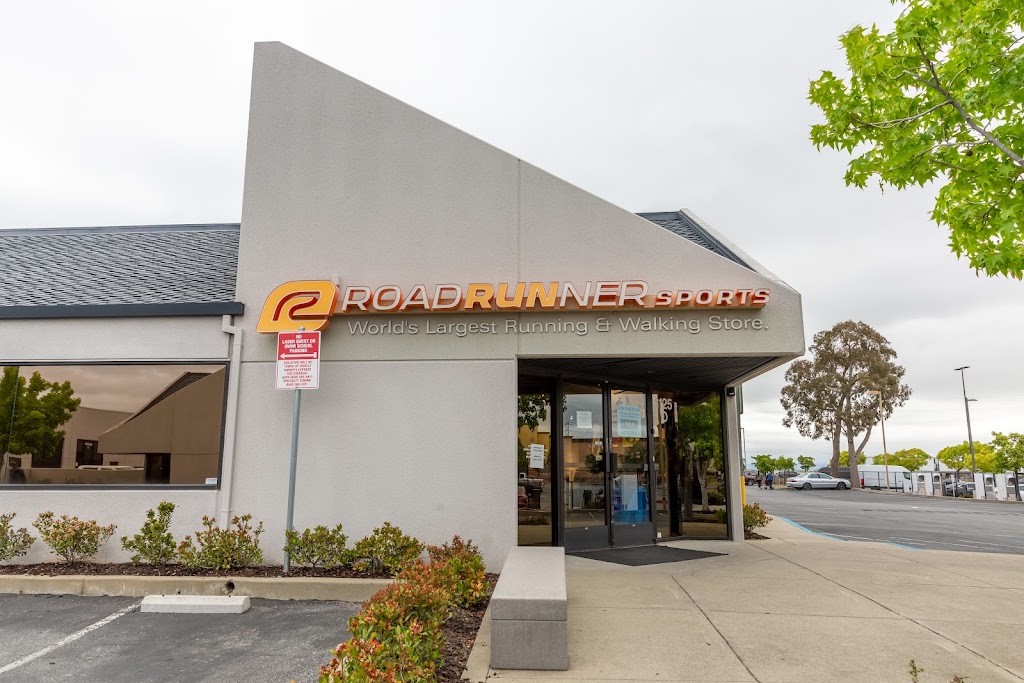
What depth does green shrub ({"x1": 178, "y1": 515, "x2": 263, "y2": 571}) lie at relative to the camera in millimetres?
7762

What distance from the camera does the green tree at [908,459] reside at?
5791 cm

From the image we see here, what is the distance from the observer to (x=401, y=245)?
902cm

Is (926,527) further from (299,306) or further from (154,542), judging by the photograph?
(154,542)

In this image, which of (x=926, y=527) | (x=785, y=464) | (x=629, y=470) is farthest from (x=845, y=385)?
(x=629, y=470)

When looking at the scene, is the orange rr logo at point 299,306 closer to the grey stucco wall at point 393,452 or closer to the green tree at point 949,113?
the grey stucco wall at point 393,452

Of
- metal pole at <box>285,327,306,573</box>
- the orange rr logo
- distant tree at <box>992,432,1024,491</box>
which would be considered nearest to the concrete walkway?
metal pole at <box>285,327,306,573</box>

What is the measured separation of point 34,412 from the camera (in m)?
8.94

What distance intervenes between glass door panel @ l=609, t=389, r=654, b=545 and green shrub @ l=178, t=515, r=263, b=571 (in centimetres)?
555

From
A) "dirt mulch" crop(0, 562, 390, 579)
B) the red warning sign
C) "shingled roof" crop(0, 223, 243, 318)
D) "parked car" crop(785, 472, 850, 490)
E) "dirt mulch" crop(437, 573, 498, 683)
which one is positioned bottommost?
"parked car" crop(785, 472, 850, 490)

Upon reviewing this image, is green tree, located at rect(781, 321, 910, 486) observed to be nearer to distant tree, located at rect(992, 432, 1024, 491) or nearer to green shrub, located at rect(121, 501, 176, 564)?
distant tree, located at rect(992, 432, 1024, 491)

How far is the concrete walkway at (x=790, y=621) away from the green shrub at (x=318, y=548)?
9.65 feet

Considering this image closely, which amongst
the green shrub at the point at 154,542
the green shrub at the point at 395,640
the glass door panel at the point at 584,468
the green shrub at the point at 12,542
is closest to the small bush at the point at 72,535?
the green shrub at the point at 12,542

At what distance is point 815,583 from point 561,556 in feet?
11.4

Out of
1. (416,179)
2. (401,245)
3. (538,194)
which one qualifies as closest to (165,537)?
(401,245)
